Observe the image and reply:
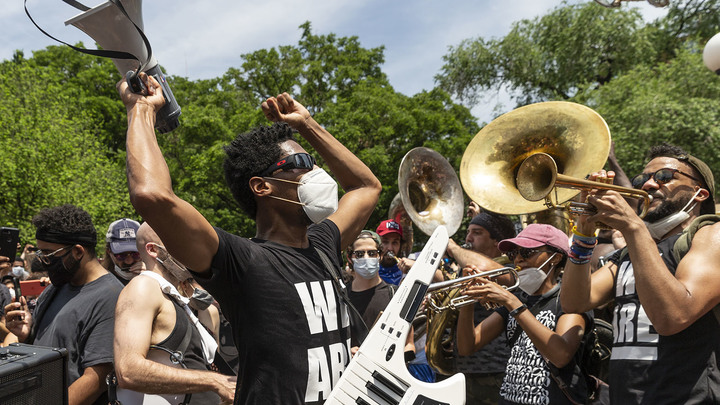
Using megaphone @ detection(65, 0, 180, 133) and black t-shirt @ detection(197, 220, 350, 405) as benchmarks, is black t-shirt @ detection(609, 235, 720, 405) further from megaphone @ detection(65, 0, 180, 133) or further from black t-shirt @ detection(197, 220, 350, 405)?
megaphone @ detection(65, 0, 180, 133)

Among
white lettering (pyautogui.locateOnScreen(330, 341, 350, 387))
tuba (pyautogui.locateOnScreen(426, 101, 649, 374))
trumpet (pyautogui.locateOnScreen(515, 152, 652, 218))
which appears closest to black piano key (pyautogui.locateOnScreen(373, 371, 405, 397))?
white lettering (pyautogui.locateOnScreen(330, 341, 350, 387))

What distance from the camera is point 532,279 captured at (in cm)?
423

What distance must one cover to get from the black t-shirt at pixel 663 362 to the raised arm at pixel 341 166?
1394 mm

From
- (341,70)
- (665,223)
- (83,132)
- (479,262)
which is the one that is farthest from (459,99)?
(665,223)

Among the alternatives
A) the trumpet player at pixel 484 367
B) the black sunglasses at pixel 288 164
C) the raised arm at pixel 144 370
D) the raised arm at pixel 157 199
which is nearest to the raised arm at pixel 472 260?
the trumpet player at pixel 484 367

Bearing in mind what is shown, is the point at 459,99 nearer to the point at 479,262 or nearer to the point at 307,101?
the point at 307,101

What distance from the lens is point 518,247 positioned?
443cm

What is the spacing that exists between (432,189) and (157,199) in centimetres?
507

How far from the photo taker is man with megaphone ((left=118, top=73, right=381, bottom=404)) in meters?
1.94

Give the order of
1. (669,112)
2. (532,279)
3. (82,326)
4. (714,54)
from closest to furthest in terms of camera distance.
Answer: (82,326), (532,279), (714,54), (669,112)

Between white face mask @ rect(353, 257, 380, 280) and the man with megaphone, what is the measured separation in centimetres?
320

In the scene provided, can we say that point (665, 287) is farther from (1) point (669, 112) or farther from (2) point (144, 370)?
(1) point (669, 112)

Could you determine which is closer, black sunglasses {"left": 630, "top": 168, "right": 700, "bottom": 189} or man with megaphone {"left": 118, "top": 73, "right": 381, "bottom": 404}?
man with megaphone {"left": 118, "top": 73, "right": 381, "bottom": 404}

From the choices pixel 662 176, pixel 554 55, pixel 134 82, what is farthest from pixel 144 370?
pixel 554 55
